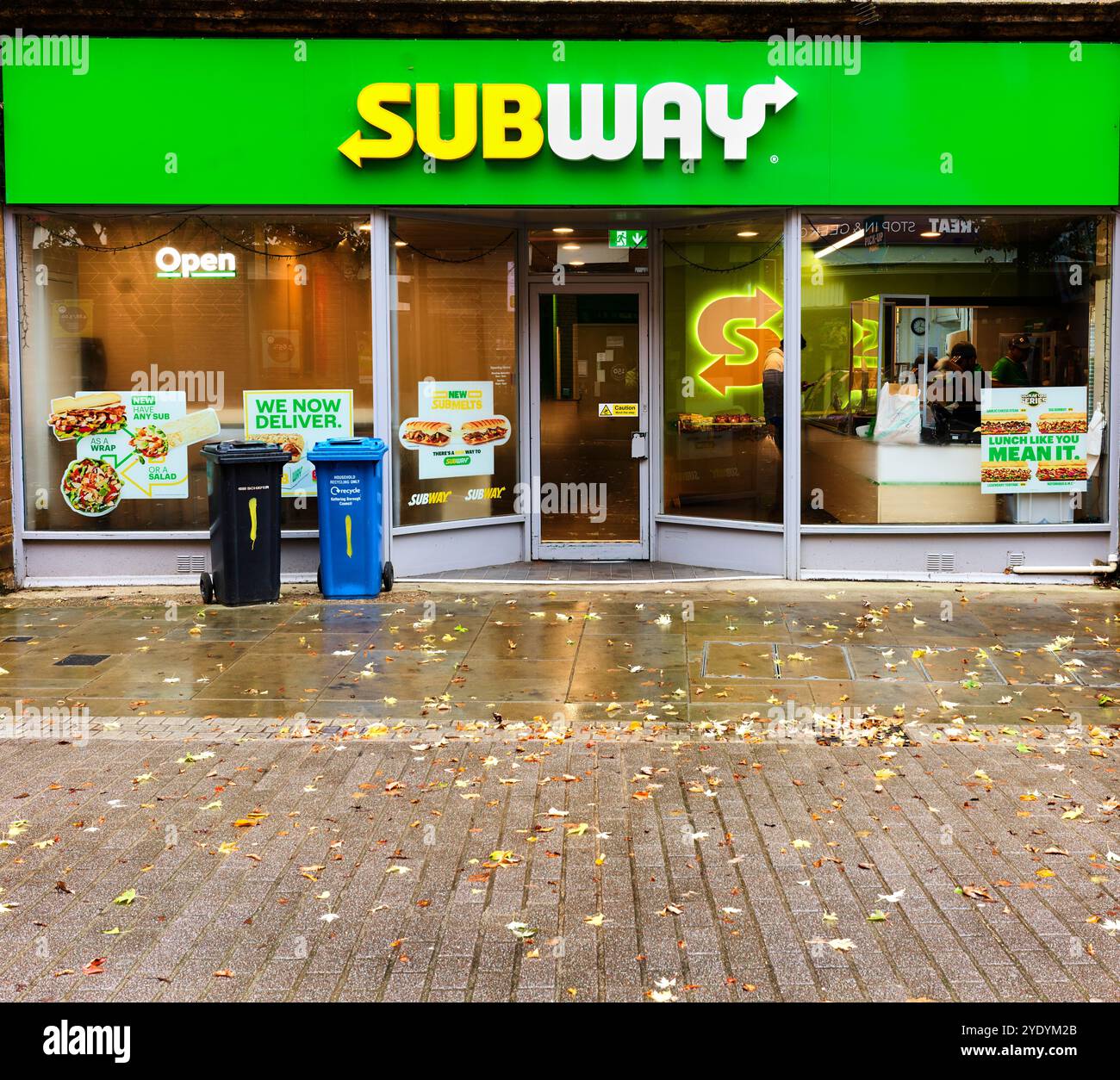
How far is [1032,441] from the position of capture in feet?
40.5

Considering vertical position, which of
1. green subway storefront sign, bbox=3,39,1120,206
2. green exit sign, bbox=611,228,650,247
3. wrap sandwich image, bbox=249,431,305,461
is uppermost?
green subway storefront sign, bbox=3,39,1120,206

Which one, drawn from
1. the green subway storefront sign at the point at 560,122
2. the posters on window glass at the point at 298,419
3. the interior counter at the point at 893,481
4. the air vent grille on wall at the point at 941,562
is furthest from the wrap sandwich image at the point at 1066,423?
the posters on window glass at the point at 298,419

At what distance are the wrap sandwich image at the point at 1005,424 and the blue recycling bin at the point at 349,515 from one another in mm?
5558

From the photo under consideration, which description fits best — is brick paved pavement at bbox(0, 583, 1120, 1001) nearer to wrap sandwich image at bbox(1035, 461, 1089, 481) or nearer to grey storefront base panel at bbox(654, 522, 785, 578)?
grey storefront base panel at bbox(654, 522, 785, 578)

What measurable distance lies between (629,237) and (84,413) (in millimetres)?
5516

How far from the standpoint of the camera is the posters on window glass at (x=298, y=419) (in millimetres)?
12266

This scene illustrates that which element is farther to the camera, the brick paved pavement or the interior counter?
the interior counter

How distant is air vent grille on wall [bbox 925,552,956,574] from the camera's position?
40.5ft

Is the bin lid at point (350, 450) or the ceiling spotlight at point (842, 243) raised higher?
the ceiling spotlight at point (842, 243)

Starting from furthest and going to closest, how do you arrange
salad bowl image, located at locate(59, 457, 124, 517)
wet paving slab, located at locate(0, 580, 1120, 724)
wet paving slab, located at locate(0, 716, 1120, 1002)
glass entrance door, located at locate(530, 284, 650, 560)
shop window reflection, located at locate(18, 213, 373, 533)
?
1. glass entrance door, located at locate(530, 284, 650, 560)
2. salad bowl image, located at locate(59, 457, 124, 517)
3. shop window reflection, located at locate(18, 213, 373, 533)
4. wet paving slab, located at locate(0, 580, 1120, 724)
5. wet paving slab, located at locate(0, 716, 1120, 1002)

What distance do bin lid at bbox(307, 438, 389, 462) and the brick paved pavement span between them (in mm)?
2603

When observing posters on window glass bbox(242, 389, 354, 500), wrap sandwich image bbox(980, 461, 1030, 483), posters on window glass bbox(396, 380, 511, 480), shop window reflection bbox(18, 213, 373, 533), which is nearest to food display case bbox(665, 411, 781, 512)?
posters on window glass bbox(396, 380, 511, 480)

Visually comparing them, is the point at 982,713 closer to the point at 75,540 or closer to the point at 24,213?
the point at 75,540

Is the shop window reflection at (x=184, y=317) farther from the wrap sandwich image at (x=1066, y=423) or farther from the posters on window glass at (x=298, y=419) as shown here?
the wrap sandwich image at (x=1066, y=423)
